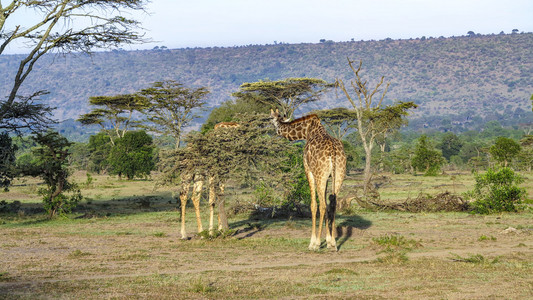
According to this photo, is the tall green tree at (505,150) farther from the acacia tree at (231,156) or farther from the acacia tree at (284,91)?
the acacia tree at (231,156)

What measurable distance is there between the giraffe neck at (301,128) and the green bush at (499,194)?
32.9ft

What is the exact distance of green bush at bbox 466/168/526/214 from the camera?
2133 cm

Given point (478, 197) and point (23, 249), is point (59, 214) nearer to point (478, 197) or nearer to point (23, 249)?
point (23, 249)

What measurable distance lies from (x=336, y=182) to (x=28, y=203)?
20489 millimetres

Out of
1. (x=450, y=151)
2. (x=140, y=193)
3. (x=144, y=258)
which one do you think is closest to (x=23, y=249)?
(x=144, y=258)

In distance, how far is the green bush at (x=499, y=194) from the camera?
21.3 m

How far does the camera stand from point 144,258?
41.1 feet

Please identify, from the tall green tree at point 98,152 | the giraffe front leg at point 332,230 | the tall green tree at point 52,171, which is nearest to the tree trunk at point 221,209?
the giraffe front leg at point 332,230

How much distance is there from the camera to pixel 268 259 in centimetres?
1246

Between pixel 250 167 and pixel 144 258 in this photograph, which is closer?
pixel 144 258

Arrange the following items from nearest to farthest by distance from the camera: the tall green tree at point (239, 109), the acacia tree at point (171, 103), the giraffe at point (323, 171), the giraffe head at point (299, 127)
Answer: the giraffe at point (323, 171)
the giraffe head at point (299, 127)
the acacia tree at point (171, 103)
the tall green tree at point (239, 109)

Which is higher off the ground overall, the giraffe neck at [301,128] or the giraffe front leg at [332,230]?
the giraffe neck at [301,128]

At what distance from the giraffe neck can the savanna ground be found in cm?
291

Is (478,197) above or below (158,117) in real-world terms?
below
